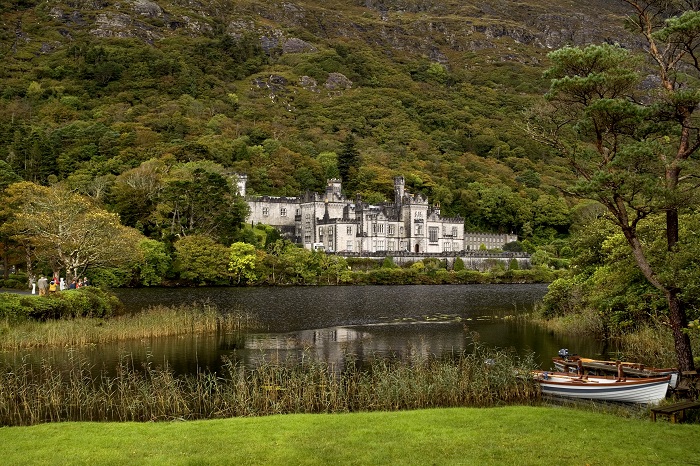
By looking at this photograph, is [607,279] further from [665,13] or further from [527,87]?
[527,87]

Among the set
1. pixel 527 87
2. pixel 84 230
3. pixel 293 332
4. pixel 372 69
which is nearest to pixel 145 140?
pixel 84 230

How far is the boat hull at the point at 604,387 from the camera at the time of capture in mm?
16531

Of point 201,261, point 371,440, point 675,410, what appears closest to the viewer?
point 371,440

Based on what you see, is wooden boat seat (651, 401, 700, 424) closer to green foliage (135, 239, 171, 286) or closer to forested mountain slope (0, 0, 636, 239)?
green foliage (135, 239, 171, 286)

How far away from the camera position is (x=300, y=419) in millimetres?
14031

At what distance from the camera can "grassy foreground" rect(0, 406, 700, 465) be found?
1123 cm

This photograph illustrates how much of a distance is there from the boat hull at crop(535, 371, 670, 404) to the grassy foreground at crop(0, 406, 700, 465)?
303 centimetres

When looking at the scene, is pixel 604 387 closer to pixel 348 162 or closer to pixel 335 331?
pixel 335 331

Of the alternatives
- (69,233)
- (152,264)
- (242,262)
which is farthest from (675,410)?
(242,262)

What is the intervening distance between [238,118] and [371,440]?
131 m

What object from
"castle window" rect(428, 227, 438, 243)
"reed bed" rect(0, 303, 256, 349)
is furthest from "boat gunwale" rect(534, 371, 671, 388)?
"castle window" rect(428, 227, 438, 243)

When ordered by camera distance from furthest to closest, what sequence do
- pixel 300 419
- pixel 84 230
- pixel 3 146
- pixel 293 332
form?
pixel 3 146 → pixel 84 230 → pixel 293 332 → pixel 300 419

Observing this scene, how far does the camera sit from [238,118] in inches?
5438

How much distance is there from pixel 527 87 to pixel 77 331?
610 ft
